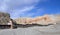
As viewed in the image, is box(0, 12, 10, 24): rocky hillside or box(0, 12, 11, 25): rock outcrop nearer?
box(0, 12, 11, 25): rock outcrop

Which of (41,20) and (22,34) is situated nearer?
(22,34)

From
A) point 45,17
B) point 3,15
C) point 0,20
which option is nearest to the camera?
point 0,20

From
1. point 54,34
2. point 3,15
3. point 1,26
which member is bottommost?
point 54,34

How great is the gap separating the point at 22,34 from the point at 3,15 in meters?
17.6

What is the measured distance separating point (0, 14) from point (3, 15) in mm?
752

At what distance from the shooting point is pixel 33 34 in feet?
41.0

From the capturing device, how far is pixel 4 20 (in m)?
27.2

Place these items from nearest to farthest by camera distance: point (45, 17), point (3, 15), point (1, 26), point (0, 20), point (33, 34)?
point (33, 34) → point (1, 26) → point (0, 20) → point (3, 15) → point (45, 17)

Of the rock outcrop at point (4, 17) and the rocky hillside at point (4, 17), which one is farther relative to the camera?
the rocky hillside at point (4, 17)

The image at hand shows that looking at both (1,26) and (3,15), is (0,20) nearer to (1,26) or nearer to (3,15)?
(3,15)

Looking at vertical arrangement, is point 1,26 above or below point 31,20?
below

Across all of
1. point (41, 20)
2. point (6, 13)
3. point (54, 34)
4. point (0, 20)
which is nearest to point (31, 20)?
point (41, 20)

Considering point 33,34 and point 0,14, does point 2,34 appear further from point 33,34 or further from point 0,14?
point 0,14

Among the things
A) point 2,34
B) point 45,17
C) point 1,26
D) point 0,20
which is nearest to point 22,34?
point 2,34
